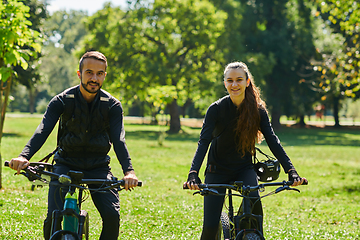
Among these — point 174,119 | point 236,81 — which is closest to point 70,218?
point 236,81

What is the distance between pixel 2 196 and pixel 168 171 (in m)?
6.04

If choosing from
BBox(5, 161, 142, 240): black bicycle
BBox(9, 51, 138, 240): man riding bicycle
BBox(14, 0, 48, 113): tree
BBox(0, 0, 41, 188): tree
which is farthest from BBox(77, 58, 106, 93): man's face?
BBox(14, 0, 48, 113): tree

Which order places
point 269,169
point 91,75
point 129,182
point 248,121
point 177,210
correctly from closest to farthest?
point 129,182 < point 91,75 < point 248,121 < point 269,169 < point 177,210

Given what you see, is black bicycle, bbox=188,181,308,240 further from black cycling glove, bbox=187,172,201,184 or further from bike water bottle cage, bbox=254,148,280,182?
bike water bottle cage, bbox=254,148,280,182

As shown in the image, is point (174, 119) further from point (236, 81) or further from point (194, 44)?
point (236, 81)

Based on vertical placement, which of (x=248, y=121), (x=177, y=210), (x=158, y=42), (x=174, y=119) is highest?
(x=158, y=42)

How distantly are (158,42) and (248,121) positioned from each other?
104 feet

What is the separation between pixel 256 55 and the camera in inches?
1415

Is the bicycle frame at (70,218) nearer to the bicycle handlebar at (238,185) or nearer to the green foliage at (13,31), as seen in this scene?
the bicycle handlebar at (238,185)

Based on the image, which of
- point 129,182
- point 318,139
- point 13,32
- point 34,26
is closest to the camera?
point 129,182

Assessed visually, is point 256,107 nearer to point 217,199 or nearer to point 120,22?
point 217,199

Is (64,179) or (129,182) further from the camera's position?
(129,182)

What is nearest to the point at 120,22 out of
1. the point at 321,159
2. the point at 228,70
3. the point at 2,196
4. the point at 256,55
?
the point at 256,55

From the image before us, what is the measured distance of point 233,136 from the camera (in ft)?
12.8
